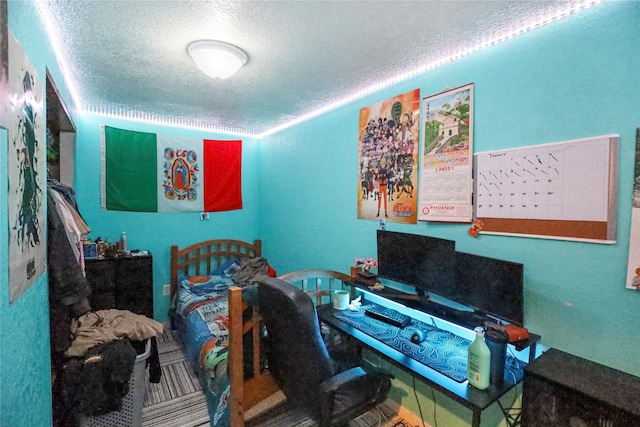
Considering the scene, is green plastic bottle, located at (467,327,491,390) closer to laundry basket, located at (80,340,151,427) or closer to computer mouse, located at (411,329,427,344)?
computer mouse, located at (411,329,427,344)

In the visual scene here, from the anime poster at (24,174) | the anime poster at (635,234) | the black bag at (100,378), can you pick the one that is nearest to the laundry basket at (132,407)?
the black bag at (100,378)

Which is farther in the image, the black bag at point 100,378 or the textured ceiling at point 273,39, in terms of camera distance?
the black bag at point 100,378

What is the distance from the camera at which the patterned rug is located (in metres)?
2.04

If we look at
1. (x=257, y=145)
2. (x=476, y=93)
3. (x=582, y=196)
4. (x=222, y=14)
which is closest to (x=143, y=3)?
(x=222, y=14)

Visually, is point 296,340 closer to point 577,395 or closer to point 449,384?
point 449,384

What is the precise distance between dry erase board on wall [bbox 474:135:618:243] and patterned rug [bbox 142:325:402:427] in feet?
4.77

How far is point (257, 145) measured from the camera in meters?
4.22

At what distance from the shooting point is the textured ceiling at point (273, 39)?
141cm

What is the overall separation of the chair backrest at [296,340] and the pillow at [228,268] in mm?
2205

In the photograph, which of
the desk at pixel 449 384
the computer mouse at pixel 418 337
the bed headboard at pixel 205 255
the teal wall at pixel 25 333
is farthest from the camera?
the bed headboard at pixel 205 255

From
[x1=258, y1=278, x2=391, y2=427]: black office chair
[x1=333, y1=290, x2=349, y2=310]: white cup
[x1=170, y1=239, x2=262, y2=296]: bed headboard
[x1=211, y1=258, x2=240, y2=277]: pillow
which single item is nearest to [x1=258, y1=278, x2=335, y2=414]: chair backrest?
[x1=258, y1=278, x2=391, y2=427]: black office chair

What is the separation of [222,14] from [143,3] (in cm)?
33

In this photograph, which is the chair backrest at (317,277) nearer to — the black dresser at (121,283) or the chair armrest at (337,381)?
the chair armrest at (337,381)

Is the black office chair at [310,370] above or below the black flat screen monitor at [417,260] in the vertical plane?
below
